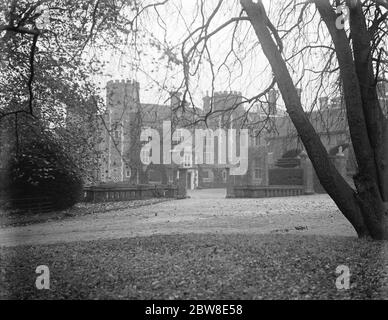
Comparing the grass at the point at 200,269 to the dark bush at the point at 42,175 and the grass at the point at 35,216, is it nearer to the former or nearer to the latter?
the grass at the point at 35,216

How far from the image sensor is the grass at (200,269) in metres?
5.66

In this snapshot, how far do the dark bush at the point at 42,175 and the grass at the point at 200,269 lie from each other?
9.04 metres

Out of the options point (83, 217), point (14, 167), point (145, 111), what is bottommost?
point (83, 217)

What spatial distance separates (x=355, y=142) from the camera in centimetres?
895

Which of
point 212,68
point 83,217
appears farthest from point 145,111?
point 83,217

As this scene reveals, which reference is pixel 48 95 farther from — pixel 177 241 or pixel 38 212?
pixel 177 241

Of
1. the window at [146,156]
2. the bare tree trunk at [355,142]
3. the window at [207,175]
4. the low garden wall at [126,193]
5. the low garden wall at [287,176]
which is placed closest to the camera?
the bare tree trunk at [355,142]

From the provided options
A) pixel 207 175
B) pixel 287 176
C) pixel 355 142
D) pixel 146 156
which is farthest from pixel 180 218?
pixel 207 175

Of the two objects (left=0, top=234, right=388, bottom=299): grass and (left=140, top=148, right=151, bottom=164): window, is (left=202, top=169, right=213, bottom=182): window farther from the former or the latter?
(left=0, top=234, right=388, bottom=299): grass

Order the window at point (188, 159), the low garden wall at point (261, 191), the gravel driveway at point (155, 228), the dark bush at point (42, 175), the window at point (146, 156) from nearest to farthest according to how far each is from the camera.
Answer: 1. the gravel driveway at point (155, 228)
2. the dark bush at point (42, 175)
3. the low garden wall at point (261, 191)
4. the window at point (146, 156)
5. the window at point (188, 159)

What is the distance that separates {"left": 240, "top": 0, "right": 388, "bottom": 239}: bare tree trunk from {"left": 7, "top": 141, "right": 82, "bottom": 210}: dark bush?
10646mm

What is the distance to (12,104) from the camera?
1398cm

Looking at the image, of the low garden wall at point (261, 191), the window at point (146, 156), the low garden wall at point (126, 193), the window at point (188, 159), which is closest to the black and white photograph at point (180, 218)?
the low garden wall at point (126, 193)
